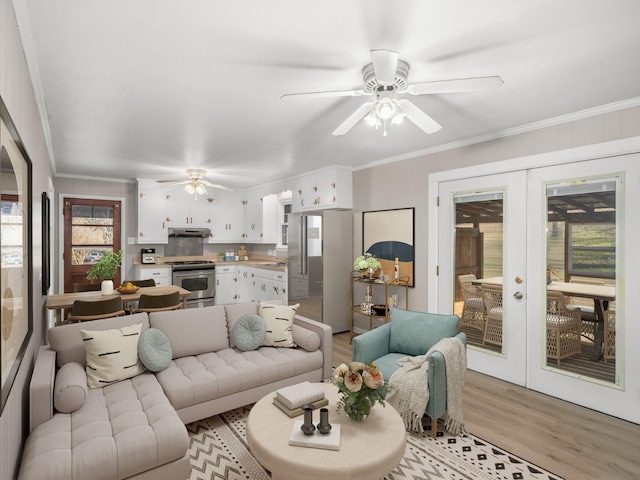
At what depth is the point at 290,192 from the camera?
6.43 m

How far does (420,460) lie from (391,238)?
2.79 metres

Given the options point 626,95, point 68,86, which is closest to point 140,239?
point 68,86

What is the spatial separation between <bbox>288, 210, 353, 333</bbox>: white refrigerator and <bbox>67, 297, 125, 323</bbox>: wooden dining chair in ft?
8.09

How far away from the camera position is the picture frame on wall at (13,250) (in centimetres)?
128

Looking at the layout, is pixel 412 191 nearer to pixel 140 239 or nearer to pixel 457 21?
pixel 457 21

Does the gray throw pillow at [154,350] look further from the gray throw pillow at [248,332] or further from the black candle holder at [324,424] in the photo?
the black candle holder at [324,424]

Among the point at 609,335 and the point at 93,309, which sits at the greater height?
the point at 93,309

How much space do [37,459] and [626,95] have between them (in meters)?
4.25

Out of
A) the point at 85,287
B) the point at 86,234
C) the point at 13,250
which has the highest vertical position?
the point at 86,234

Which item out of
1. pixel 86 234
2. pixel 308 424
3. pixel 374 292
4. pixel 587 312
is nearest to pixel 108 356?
pixel 308 424

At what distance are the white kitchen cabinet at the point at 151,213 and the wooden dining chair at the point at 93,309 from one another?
3.10 metres

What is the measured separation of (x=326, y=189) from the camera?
525 cm

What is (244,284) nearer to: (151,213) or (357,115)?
(151,213)

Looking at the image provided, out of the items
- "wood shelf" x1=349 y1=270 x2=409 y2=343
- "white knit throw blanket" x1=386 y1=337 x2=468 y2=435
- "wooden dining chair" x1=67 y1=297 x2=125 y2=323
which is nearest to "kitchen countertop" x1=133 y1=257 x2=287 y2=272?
"wood shelf" x1=349 y1=270 x2=409 y2=343
